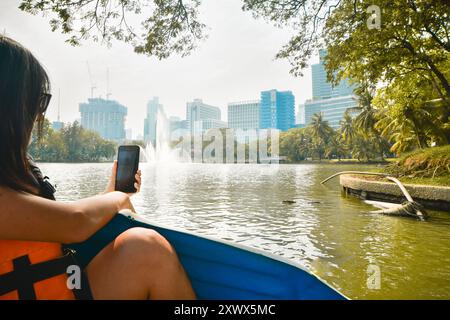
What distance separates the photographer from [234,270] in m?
1.82

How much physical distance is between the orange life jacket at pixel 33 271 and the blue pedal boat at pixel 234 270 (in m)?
0.45

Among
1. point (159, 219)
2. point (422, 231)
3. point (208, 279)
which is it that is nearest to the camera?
point (208, 279)

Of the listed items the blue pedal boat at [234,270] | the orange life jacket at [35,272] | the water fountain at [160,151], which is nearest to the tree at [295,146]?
the water fountain at [160,151]

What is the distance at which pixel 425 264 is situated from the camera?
5254 millimetres

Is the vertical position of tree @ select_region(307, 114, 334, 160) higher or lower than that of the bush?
higher

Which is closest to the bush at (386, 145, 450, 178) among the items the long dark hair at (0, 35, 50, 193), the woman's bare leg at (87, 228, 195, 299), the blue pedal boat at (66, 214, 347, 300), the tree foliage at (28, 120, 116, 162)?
the blue pedal boat at (66, 214, 347, 300)

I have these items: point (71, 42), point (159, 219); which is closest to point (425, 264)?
point (159, 219)

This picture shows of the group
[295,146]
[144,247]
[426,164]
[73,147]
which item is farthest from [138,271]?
[73,147]

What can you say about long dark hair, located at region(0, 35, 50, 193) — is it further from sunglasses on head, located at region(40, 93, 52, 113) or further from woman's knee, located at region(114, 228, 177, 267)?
woman's knee, located at region(114, 228, 177, 267)

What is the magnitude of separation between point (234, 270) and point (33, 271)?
3.18ft

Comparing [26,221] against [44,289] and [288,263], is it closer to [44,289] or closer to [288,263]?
[44,289]

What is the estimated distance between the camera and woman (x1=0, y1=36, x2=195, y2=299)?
49.8 inches

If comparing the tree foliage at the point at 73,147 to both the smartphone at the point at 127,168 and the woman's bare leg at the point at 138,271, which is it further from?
the woman's bare leg at the point at 138,271

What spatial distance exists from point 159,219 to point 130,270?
8.23 metres
